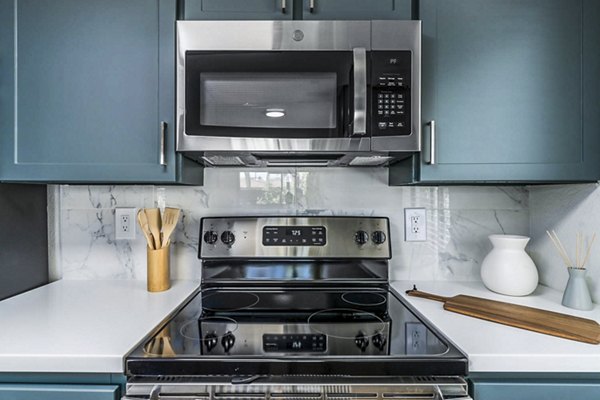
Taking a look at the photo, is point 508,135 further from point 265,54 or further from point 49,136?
point 49,136

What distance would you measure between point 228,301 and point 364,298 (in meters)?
0.48

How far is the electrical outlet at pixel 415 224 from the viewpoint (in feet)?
4.70

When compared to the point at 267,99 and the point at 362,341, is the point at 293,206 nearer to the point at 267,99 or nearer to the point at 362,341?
the point at 267,99

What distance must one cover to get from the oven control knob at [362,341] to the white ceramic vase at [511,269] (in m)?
0.63

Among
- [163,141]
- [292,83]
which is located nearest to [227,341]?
[163,141]

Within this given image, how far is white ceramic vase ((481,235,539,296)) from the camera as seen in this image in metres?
1.21

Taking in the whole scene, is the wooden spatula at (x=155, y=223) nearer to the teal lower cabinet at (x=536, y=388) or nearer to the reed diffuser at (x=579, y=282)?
the teal lower cabinet at (x=536, y=388)

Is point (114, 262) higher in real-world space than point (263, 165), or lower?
lower

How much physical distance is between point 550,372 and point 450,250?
68 centimetres

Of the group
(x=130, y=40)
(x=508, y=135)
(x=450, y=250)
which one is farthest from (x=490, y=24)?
(x=130, y=40)

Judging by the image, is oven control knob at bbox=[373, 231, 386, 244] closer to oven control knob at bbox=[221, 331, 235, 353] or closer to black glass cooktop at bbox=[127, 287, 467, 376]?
black glass cooktop at bbox=[127, 287, 467, 376]

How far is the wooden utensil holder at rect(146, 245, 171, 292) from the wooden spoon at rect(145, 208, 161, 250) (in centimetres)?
3

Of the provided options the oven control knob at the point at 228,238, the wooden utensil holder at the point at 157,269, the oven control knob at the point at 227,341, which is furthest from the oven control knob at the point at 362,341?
the wooden utensil holder at the point at 157,269

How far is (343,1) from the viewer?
1.12 metres
